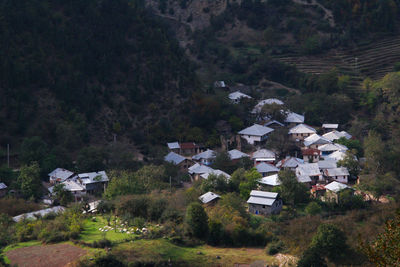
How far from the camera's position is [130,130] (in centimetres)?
4075

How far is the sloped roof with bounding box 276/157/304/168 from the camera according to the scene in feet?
113

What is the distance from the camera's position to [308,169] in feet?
110

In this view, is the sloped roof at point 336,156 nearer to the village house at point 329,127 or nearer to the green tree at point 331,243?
the village house at point 329,127

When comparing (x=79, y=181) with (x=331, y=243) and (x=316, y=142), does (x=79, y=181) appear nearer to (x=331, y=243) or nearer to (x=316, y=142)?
(x=316, y=142)

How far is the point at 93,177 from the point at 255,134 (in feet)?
42.4

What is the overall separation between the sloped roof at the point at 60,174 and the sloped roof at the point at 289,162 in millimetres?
13077

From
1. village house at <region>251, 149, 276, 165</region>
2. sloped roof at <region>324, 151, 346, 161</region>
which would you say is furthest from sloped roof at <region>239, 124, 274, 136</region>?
sloped roof at <region>324, 151, 346, 161</region>

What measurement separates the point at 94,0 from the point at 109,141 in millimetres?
13629

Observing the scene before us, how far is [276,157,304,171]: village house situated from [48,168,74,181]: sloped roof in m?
13.1

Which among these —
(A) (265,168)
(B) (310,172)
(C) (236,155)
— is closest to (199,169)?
(C) (236,155)

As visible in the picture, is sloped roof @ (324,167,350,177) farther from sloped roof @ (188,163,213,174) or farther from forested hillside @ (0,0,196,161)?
forested hillside @ (0,0,196,161)

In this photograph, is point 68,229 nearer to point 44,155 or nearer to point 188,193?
point 188,193

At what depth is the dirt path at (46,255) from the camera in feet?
65.8

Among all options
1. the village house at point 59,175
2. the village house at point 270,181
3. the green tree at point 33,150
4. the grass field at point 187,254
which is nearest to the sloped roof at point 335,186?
the village house at point 270,181
